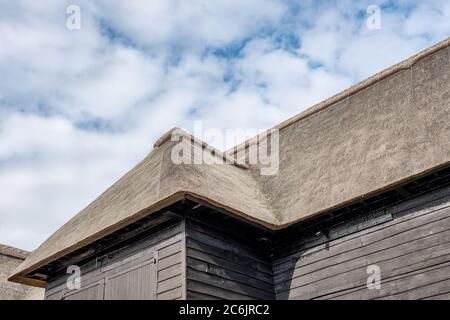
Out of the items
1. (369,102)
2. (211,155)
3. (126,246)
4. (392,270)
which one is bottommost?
(392,270)

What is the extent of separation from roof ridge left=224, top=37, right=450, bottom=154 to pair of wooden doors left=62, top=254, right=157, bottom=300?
6.06 meters

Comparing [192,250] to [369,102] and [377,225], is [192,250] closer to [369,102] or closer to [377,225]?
[377,225]

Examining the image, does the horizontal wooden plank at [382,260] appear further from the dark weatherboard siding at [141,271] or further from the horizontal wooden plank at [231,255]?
the dark weatherboard siding at [141,271]

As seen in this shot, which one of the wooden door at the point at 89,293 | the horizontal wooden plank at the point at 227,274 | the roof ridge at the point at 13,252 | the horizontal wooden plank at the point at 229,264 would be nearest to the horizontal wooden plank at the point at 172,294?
the horizontal wooden plank at the point at 227,274

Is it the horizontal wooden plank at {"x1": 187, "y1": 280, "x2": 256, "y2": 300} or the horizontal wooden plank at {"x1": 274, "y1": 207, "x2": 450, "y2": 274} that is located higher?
the horizontal wooden plank at {"x1": 274, "y1": 207, "x2": 450, "y2": 274}

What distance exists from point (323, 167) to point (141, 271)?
4379 millimetres

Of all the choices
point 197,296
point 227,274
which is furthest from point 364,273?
point 197,296

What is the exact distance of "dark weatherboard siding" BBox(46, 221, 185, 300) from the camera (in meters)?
9.65

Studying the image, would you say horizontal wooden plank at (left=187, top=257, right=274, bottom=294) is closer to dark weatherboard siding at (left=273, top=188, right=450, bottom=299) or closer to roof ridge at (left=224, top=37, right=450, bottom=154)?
dark weatherboard siding at (left=273, top=188, right=450, bottom=299)

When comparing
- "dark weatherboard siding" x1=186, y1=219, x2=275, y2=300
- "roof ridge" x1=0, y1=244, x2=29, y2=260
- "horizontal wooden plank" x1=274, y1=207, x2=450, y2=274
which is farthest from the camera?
"roof ridge" x1=0, y1=244, x2=29, y2=260

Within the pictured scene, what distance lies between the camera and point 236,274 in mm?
10531

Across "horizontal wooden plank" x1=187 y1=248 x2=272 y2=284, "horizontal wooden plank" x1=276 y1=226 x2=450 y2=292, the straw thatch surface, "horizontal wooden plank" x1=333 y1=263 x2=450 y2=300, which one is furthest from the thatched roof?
the straw thatch surface
